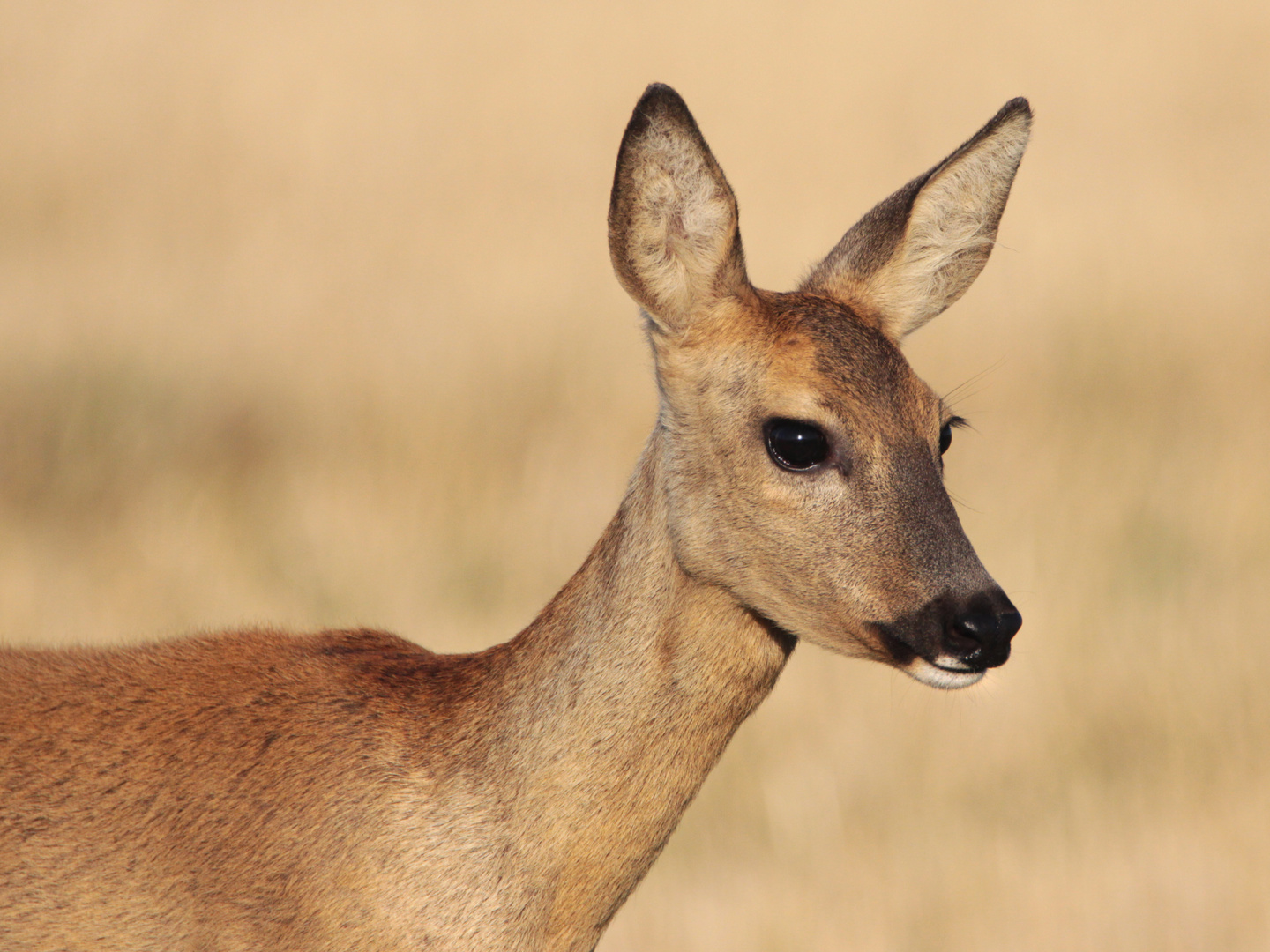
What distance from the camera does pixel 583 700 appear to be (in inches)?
175

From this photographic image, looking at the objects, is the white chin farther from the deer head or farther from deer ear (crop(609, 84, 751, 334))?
deer ear (crop(609, 84, 751, 334))

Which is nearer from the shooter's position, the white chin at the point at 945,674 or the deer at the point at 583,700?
the white chin at the point at 945,674

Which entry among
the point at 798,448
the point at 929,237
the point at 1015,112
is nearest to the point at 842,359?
the point at 798,448

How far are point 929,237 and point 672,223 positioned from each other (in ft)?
3.84

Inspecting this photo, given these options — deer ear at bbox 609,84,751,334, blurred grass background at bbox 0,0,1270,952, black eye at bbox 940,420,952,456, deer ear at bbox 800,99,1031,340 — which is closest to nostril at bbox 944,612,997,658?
black eye at bbox 940,420,952,456

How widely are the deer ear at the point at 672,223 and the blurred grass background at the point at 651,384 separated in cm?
360

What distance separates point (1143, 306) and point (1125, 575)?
3506 millimetres

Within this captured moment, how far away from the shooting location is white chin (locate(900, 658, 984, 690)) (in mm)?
4180

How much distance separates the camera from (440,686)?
15.4ft

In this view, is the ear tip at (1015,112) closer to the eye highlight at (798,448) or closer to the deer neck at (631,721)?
the eye highlight at (798,448)

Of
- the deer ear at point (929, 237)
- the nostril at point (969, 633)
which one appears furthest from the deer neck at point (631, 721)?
the deer ear at point (929, 237)

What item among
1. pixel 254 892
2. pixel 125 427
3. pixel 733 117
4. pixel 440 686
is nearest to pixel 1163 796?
pixel 440 686

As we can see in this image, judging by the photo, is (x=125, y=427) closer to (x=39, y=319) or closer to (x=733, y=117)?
(x=39, y=319)

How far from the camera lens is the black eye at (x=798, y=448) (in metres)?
4.44
